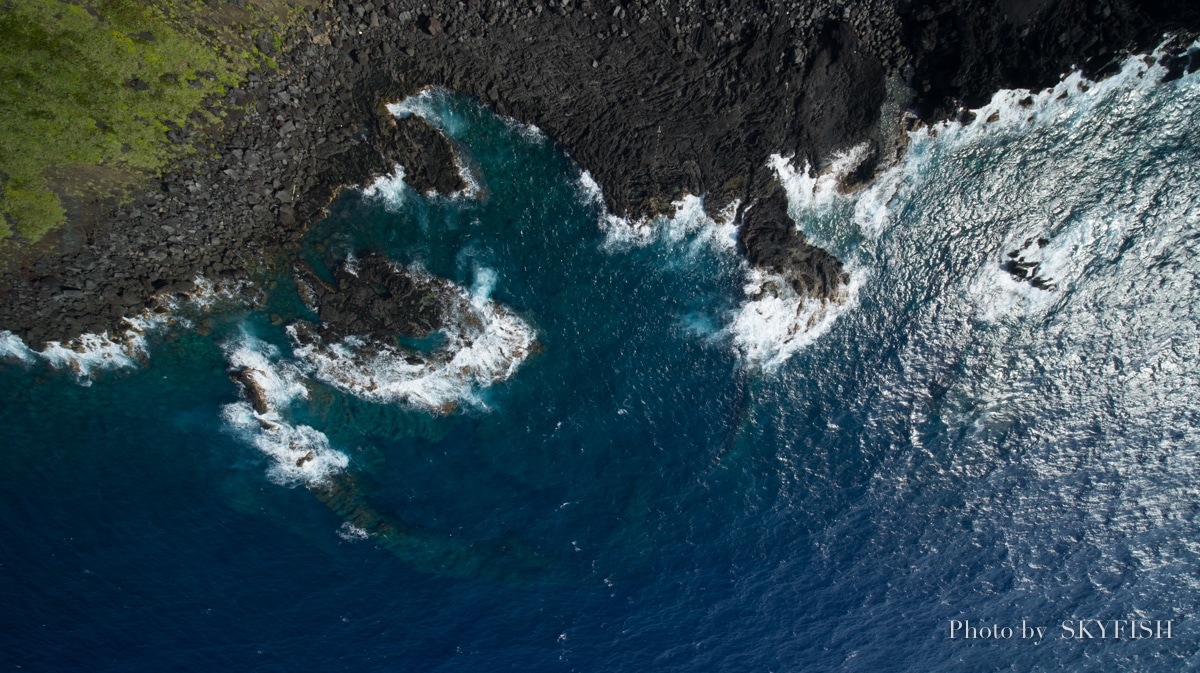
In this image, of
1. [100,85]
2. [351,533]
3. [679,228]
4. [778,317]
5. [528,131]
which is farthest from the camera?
[351,533]

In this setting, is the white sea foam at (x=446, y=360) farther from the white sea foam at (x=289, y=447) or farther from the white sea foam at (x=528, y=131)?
the white sea foam at (x=528, y=131)

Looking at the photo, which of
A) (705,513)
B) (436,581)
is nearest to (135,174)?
(436,581)

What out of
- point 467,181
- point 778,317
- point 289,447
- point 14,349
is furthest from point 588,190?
point 14,349

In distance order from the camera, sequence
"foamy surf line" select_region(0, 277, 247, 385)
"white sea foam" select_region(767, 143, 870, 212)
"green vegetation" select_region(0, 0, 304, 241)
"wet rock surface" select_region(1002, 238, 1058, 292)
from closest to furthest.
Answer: "green vegetation" select_region(0, 0, 304, 241)
"white sea foam" select_region(767, 143, 870, 212)
"foamy surf line" select_region(0, 277, 247, 385)
"wet rock surface" select_region(1002, 238, 1058, 292)

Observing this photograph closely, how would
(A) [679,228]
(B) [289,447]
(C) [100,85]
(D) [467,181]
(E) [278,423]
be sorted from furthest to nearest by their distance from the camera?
(B) [289,447] < (E) [278,423] < (A) [679,228] < (D) [467,181] < (C) [100,85]

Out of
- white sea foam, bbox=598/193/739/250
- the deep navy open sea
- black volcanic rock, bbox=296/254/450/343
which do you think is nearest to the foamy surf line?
the deep navy open sea

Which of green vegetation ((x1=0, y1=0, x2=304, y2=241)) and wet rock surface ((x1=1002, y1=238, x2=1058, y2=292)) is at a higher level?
wet rock surface ((x1=1002, y1=238, x2=1058, y2=292))

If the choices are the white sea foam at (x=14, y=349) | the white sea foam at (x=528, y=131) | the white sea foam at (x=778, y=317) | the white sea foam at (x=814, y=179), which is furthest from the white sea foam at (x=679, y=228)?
the white sea foam at (x=14, y=349)

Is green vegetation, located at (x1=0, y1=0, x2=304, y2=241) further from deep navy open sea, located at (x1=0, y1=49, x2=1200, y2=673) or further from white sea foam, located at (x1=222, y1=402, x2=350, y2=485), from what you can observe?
white sea foam, located at (x1=222, y1=402, x2=350, y2=485)

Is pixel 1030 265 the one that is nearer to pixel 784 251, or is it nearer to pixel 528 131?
pixel 784 251
